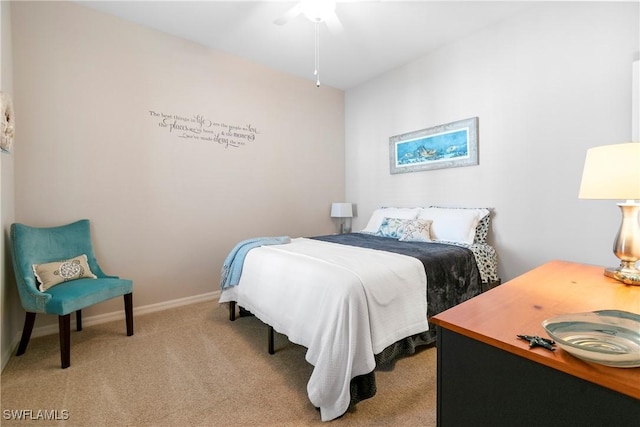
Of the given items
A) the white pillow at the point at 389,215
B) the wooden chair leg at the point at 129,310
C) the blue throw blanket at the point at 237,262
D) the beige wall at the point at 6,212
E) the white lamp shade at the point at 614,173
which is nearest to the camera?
the white lamp shade at the point at 614,173

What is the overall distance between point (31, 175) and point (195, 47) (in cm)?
199

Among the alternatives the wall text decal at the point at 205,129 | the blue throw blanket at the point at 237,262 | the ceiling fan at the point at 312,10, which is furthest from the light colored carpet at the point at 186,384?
the ceiling fan at the point at 312,10

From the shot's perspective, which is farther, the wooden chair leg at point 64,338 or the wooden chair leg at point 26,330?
the wooden chair leg at point 26,330

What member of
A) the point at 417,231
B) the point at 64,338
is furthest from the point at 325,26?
the point at 64,338

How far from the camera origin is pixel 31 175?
7.75ft

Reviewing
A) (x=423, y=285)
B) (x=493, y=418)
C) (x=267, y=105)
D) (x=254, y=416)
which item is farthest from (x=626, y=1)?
(x=254, y=416)

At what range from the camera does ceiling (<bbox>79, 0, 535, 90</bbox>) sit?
257 cm

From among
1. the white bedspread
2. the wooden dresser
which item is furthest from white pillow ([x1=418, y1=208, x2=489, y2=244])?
the wooden dresser

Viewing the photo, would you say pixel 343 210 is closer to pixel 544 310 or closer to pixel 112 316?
pixel 112 316

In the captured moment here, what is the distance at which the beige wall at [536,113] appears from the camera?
2.24m

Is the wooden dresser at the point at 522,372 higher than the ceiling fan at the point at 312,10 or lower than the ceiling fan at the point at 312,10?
lower

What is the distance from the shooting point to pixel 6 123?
1.94m

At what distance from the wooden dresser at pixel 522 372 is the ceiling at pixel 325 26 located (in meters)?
2.62

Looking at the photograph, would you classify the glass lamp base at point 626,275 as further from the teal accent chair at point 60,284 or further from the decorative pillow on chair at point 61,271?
the decorative pillow on chair at point 61,271
